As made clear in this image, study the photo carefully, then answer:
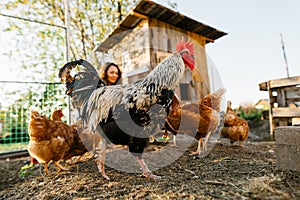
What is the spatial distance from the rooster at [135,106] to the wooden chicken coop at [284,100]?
3.64 metres

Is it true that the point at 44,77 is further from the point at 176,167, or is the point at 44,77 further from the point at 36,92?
the point at 176,167

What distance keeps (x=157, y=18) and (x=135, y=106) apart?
13.2 feet

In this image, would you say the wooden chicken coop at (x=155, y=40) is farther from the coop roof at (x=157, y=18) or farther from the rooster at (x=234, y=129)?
the rooster at (x=234, y=129)

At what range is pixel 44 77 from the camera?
20.6ft

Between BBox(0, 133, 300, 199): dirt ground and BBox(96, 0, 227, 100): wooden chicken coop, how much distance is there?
10.1 ft

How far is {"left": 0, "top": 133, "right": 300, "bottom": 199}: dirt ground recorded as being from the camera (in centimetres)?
149

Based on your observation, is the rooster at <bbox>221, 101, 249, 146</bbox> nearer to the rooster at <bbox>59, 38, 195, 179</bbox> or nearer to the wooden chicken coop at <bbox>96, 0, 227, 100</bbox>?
the wooden chicken coop at <bbox>96, 0, 227, 100</bbox>

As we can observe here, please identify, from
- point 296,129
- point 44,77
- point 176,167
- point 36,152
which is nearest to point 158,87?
point 176,167

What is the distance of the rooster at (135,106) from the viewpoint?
2213 millimetres

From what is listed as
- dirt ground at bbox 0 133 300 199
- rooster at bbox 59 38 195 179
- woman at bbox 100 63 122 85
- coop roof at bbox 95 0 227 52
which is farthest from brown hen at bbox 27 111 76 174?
coop roof at bbox 95 0 227 52

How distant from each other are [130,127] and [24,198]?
1.52 meters

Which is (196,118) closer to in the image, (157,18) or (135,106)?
(135,106)

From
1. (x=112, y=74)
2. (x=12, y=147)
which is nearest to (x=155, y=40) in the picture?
(x=112, y=74)

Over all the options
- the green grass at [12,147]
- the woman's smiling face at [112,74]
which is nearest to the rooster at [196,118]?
the woman's smiling face at [112,74]
